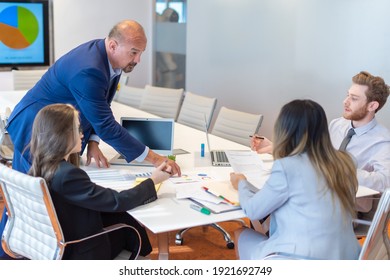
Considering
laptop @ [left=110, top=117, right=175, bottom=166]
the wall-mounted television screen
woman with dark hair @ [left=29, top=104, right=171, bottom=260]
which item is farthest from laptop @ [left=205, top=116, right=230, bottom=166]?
the wall-mounted television screen

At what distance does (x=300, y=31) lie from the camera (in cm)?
524

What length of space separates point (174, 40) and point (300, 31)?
2709 millimetres

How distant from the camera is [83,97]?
9.44ft

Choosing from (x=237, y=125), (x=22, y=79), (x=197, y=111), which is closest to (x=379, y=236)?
(x=237, y=125)

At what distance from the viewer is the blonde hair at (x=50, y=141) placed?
7.52 ft

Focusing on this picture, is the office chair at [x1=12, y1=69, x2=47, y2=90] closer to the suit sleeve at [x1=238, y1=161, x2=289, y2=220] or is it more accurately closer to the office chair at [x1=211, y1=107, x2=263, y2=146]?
the office chair at [x1=211, y1=107, x2=263, y2=146]

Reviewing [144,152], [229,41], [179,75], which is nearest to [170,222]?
[144,152]

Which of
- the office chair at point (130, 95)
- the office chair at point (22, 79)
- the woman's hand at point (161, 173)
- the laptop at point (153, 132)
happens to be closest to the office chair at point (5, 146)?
the laptop at point (153, 132)

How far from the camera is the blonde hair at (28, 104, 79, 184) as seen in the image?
2.29 m

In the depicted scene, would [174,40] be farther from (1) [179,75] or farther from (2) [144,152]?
(2) [144,152]

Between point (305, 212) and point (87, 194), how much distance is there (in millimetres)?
889

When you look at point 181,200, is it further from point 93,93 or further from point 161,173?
point 93,93

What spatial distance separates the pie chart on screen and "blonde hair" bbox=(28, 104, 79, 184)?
17.9 feet
